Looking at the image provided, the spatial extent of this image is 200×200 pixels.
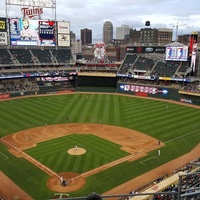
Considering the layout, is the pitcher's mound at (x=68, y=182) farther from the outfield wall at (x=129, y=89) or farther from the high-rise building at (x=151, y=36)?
the high-rise building at (x=151, y=36)

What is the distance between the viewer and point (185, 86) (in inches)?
2371

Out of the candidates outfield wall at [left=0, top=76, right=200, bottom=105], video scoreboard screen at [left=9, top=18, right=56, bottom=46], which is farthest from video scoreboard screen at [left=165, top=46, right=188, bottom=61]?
video scoreboard screen at [left=9, top=18, right=56, bottom=46]

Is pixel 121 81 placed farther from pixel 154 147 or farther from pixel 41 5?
pixel 154 147

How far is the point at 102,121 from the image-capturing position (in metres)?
42.6

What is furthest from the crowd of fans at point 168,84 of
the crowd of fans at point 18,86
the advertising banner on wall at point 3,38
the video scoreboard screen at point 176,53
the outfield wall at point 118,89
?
A: the advertising banner on wall at point 3,38

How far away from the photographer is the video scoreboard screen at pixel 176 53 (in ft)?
205

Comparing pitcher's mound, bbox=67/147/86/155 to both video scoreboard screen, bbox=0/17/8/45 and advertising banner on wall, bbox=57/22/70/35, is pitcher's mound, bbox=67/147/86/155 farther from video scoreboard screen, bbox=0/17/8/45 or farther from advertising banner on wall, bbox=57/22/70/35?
advertising banner on wall, bbox=57/22/70/35

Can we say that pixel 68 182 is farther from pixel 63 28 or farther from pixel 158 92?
pixel 63 28

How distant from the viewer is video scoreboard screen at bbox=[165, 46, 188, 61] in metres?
62.3

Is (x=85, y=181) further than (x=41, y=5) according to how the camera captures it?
No

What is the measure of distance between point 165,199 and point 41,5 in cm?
6798

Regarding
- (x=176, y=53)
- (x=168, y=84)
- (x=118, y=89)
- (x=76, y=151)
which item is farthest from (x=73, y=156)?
(x=176, y=53)

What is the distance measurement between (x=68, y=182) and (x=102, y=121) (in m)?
19.8

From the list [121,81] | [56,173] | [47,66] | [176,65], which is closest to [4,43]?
[47,66]
